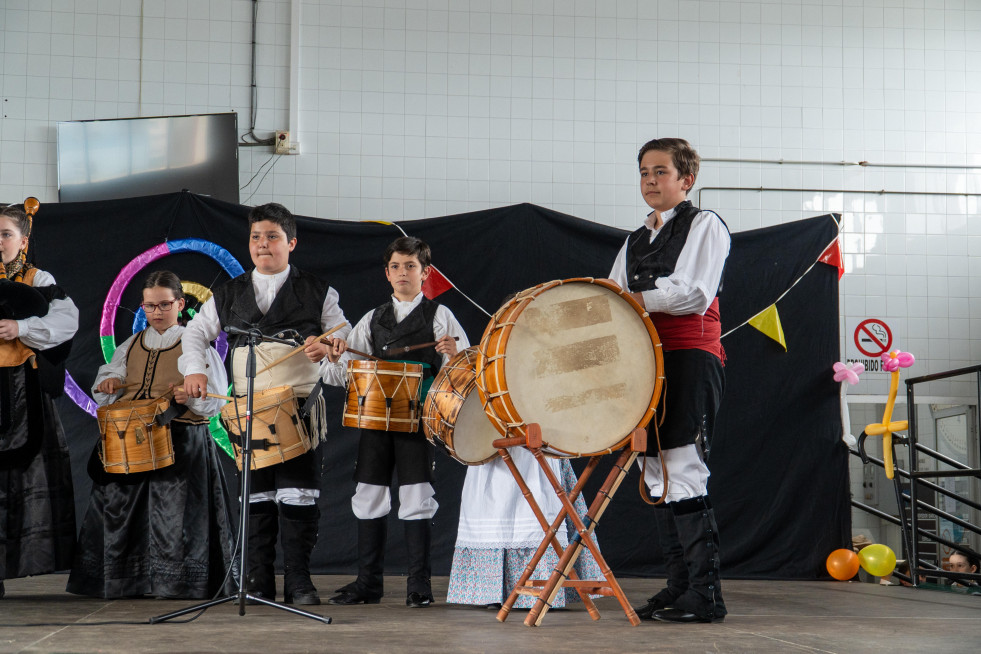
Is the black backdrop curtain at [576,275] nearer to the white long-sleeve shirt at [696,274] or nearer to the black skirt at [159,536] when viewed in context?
the black skirt at [159,536]

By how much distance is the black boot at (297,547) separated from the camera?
3457 millimetres

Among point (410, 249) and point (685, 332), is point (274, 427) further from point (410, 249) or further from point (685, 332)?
point (685, 332)

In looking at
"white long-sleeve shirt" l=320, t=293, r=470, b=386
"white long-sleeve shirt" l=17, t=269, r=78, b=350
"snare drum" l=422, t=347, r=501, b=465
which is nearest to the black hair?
"white long-sleeve shirt" l=320, t=293, r=470, b=386

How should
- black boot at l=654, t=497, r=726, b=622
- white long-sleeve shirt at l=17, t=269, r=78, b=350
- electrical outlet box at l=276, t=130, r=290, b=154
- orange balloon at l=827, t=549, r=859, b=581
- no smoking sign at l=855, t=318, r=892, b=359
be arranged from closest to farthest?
1. black boot at l=654, t=497, r=726, b=622
2. white long-sleeve shirt at l=17, t=269, r=78, b=350
3. orange balloon at l=827, t=549, r=859, b=581
4. electrical outlet box at l=276, t=130, r=290, b=154
5. no smoking sign at l=855, t=318, r=892, b=359

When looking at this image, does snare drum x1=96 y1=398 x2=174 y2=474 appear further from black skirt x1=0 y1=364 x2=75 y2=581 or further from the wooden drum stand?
the wooden drum stand

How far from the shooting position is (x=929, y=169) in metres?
6.45

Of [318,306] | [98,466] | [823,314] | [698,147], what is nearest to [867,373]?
[823,314]

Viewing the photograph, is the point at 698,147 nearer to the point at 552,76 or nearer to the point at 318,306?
the point at 552,76

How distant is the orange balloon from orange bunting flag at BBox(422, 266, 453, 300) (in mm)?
2722

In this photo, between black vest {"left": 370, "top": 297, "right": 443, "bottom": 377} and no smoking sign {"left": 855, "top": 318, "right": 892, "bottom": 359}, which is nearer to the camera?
black vest {"left": 370, "top": 297, "right": 443, "bottom": 377}

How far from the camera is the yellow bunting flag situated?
213 inches

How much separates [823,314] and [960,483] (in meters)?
2.62

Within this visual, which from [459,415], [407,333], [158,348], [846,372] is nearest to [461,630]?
[459,415]

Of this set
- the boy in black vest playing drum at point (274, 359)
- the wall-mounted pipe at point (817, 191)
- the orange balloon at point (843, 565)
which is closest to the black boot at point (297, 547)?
the boy in black vest playing drum at point (274, 359)
